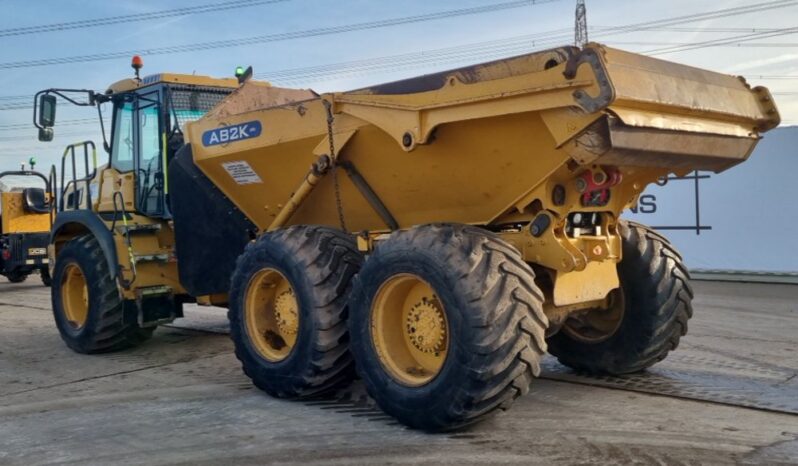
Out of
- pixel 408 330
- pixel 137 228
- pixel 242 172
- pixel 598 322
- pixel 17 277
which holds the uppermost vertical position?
pixel 242 172

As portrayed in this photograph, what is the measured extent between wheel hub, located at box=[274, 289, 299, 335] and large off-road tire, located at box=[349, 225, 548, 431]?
31.0 inches

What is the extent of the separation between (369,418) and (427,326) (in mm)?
743

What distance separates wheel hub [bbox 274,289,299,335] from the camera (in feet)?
18.6

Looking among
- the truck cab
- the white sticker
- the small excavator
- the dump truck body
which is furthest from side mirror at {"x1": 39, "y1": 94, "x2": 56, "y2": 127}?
the small excavator

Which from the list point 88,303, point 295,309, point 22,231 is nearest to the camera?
point 295,309

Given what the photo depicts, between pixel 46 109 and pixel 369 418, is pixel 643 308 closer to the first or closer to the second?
pixel 369 418

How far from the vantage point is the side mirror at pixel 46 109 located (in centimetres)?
737

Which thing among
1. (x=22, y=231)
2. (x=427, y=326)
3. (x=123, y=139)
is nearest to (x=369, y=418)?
(x=427, y=326)

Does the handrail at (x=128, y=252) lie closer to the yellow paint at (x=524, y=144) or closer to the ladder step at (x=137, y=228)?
the ladder step at (x=137, y=228)

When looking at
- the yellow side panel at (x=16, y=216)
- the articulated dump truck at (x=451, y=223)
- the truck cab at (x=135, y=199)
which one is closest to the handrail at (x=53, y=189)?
the truck cab at (x=135, y=199)

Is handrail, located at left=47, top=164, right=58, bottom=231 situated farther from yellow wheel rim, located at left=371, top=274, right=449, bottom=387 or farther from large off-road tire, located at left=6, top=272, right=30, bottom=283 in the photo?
large off-road tire, located at left=6, top=272, right=30, bottom=283

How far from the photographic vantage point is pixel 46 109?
7.41 m

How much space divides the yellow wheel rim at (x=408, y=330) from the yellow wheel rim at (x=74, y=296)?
437cm

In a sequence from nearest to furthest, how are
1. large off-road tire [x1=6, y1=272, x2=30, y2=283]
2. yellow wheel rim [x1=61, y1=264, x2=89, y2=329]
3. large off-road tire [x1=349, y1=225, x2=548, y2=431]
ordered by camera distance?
1. large off-road tire [x1=349, y1=225, x2=548, y2=431]
2. yellow wheel rim [x1=61, y1=264, x2=89, y2=329]
3. large off-road tire [x1=6, y1=272, x2=30, y2=283]
